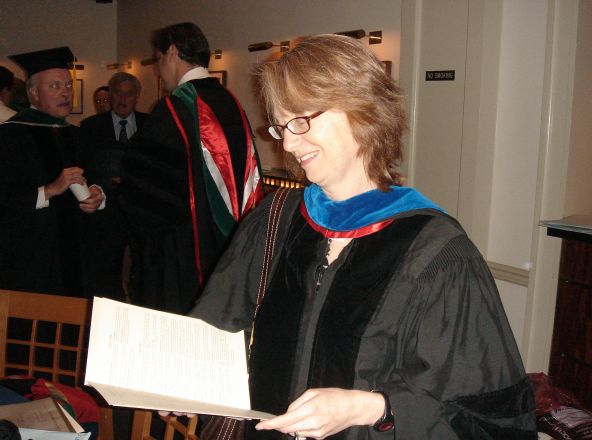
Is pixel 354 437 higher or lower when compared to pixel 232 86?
lower

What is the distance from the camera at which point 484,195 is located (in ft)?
10.7

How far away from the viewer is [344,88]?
3.93 feet

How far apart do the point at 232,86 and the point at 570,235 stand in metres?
4.36

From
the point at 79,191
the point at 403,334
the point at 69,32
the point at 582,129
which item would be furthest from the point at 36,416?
the point at 69,32

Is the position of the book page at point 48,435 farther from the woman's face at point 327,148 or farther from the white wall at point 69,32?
the white wall at point 69,32

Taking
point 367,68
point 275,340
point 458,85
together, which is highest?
point 458,85

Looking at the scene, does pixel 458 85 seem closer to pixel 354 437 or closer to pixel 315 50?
pixel 315 50

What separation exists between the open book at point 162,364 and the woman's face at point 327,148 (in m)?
0.45

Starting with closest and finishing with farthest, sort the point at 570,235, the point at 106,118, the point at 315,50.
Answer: the point at 315,50, the point at 570,235, the point at 106,118

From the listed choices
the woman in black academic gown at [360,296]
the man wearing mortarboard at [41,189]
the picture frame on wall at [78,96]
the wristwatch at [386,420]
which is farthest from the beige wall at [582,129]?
the picture frame on wall at [78,96]

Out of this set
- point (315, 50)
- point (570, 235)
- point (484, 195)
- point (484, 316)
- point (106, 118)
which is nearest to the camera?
point (484, 316)

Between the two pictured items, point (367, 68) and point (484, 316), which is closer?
point (484, 316)

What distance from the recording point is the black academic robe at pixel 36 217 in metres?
3.10

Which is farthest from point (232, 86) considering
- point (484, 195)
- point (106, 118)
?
point (484, 195)
